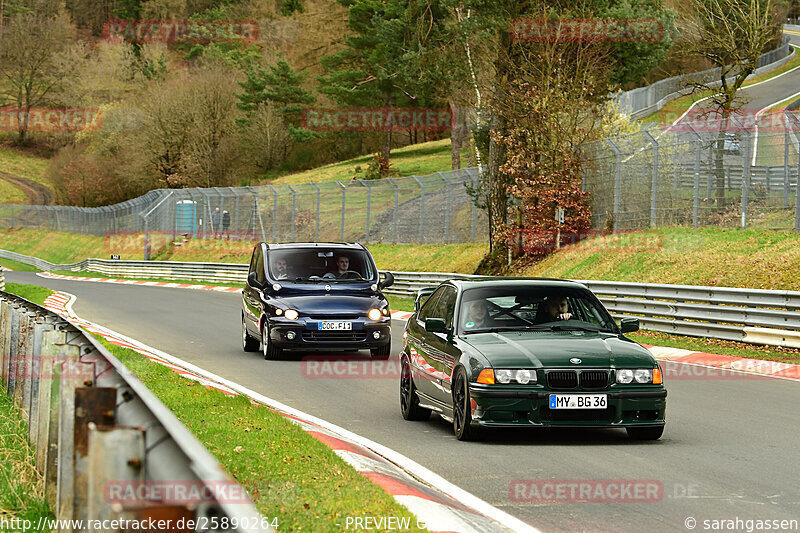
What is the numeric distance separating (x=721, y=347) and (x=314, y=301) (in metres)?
6.95

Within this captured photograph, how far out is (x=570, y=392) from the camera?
9.51 m

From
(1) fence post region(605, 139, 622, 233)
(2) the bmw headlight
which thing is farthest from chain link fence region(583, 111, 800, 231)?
(2) the bmw headlight

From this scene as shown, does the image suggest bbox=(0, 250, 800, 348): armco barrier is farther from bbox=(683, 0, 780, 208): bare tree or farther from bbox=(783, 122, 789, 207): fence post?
bbox=(683, 0, 780, 208): bare tree

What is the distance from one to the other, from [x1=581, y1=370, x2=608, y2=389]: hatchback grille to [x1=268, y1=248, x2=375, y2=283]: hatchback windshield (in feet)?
30.2

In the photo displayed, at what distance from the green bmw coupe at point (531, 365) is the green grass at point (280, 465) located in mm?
1481

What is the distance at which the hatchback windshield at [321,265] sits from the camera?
725 inches

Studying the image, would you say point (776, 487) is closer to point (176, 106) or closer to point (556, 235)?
point (556, 235)

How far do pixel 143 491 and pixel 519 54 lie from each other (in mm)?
32638

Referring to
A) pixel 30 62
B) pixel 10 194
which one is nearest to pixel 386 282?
pixel 10 194

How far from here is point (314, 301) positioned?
690 inches

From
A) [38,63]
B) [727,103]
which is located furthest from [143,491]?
[38,63]

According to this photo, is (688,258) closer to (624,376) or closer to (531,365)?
(624,376)

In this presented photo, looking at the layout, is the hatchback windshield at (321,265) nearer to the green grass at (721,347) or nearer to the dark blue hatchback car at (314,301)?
the dark blue hatchback car at (314,301)

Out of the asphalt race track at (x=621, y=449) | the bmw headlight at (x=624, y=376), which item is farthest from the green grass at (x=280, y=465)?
the bmw headlight at (x=624, y=376)
